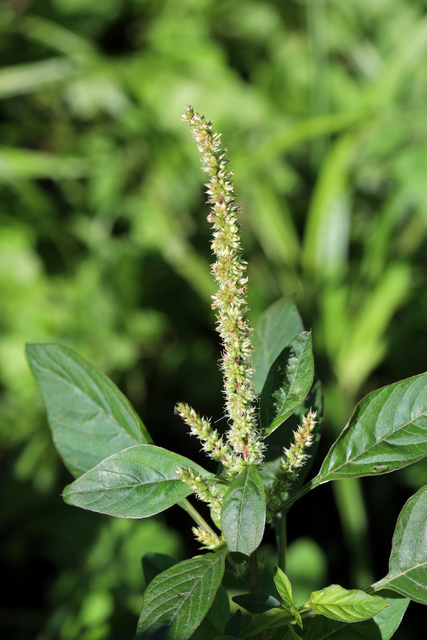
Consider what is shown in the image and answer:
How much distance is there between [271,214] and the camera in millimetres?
2010

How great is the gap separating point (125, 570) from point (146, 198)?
1384 millimetres

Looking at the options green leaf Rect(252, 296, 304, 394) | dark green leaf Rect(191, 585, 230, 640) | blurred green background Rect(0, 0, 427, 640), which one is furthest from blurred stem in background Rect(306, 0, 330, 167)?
dark green leaf Rect(191, 585, 230, 640)

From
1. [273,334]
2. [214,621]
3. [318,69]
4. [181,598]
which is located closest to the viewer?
[181,598]

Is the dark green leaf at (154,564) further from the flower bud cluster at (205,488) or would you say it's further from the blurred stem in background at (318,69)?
the blurred stem in background at (318,69)

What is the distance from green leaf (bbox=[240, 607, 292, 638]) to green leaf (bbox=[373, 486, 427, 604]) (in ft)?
0.30

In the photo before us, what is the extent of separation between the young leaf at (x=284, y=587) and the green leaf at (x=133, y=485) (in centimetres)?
10

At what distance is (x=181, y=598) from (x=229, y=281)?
236 millimetres

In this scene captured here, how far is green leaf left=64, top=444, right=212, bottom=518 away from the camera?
0.44 m

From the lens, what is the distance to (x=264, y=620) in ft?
1.41

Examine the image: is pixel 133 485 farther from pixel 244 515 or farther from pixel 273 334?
pixel 273 334

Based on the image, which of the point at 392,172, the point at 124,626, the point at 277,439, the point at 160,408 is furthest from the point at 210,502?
the point at 392,172

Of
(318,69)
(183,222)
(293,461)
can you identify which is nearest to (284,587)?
(293,461)

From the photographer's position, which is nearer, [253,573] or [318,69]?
[253,573]

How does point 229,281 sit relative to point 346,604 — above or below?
above
